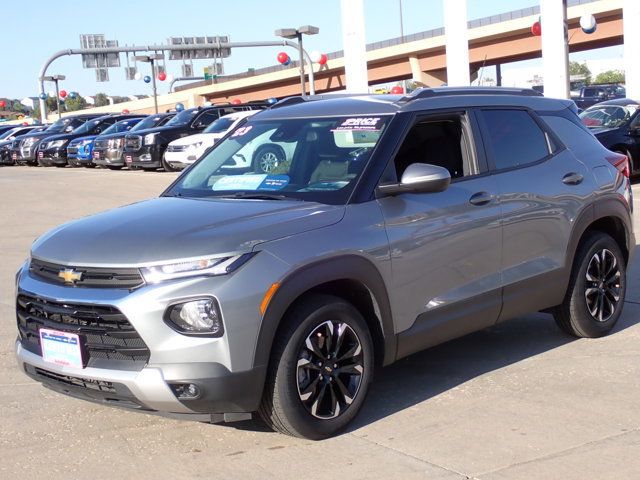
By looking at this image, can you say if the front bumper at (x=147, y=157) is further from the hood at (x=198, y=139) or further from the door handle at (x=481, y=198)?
the door handle at (x=481, y=198)

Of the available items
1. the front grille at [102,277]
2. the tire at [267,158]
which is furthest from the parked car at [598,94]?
the front grille at [102,277]

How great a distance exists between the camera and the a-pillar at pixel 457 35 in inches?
1539

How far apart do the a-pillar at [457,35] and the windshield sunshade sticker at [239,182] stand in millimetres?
34236

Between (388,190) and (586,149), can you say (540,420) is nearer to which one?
(388,190)

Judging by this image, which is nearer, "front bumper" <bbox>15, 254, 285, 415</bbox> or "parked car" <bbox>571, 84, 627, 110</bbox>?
"front bumper" <bbox>15, 254, 285, 415</bbox>

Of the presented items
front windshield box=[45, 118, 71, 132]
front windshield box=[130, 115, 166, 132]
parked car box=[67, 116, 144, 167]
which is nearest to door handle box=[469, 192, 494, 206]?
front windshield box=[130, 115, 166, 132]

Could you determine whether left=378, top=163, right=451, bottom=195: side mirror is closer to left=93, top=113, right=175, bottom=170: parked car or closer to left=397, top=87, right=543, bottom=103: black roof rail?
left=397, top=87, right=543, bottom=103: black roof rail

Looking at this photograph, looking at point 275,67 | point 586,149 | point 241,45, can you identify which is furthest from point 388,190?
point 275,67

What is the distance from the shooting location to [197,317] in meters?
4.41

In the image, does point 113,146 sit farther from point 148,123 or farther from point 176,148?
point 176,148

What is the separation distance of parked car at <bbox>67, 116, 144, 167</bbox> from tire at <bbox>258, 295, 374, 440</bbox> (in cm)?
2598

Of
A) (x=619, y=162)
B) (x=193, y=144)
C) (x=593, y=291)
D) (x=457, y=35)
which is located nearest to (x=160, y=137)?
(x=193, y=144)

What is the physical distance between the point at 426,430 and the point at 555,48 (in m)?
29.4

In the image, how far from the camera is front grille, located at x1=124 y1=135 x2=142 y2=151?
26734mm
